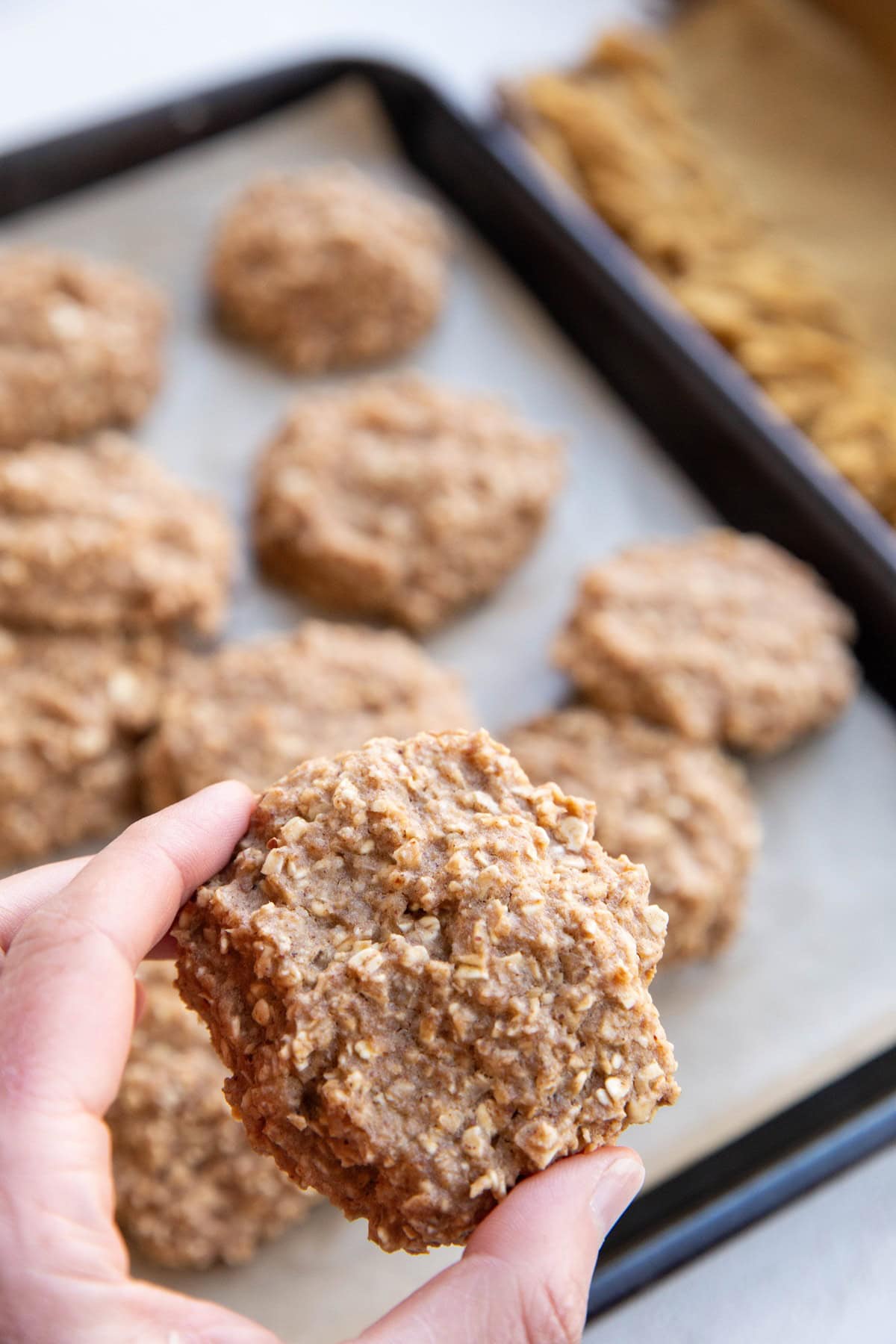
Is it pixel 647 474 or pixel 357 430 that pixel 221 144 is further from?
pixel 647 474

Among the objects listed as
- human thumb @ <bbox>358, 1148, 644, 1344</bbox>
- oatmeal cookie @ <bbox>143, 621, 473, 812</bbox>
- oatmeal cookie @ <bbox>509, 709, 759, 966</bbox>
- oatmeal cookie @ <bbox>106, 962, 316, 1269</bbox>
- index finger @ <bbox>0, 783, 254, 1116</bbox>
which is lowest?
oatmeal cookie @ <bbox>106, 962, 316, 1269</bbox>

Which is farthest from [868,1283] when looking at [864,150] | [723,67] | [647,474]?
[723,67]

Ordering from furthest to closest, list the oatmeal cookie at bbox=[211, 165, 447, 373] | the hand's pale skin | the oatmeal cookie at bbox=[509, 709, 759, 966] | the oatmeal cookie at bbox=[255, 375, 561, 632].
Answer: the oatmeal cookie at bbox=[211, 165, 447, 373]
the oatmeal cookie at bbox=[255, 375, 561, 632]
the oatmeal cookie at bbox=[509, 709, 759, 966]
the hand's pale skin

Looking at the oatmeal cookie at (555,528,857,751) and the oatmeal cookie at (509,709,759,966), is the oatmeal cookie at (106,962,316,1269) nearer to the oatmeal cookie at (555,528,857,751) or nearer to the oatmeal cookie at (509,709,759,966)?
the oatmeal cookie at (509,709,759,966)

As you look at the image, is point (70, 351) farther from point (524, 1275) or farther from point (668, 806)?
point (524, 1275)

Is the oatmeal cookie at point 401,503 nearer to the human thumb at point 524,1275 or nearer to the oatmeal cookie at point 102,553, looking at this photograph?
the oatmeal cookie at point 102,553

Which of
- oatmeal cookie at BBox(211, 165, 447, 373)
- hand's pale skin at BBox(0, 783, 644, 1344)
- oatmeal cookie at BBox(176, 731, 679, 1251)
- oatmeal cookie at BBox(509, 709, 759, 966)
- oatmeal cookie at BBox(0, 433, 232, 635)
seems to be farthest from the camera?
oatmeal cookie at BBox(211, 165, 447, 373)

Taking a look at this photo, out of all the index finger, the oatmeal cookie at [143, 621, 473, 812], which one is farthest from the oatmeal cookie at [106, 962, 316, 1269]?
the index finger
